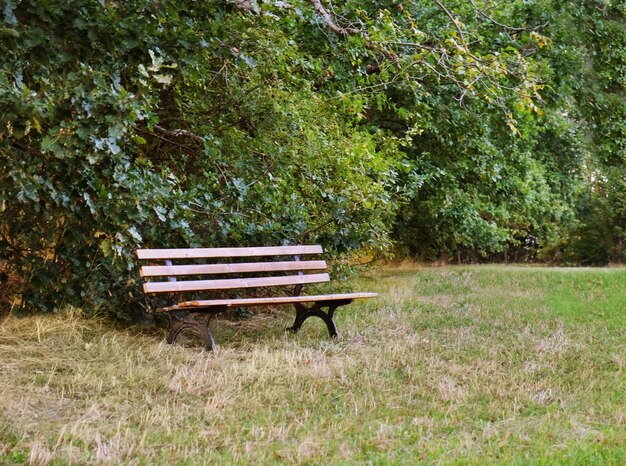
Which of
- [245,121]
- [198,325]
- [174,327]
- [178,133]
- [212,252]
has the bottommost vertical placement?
[174,327]

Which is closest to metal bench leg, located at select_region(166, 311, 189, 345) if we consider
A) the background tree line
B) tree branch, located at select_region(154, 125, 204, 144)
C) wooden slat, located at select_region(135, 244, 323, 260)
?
wooden slat, located at select_region(135, 244, 323, 260)

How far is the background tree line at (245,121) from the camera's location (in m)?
5.98

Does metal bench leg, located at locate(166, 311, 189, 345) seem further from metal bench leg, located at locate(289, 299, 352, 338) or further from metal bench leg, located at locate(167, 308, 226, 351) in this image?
metal bench leg, located at locate(289, 299, 352, 338)

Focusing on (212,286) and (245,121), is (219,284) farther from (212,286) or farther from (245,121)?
(245,121)

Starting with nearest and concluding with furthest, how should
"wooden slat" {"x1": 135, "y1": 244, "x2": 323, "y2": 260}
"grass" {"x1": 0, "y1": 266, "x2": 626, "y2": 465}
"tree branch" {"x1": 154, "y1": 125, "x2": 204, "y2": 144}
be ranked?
1. "grass" {"x1": 0, "y1": 266, "x2": 626, "y2": 465}
2. "wooden slat" {"x1": 135, "y1": 244, "x2": 323, "y2": 260}
3. "tree branch" {"x1": 154, "y1": 125, "x2": 204, "y2": 144}

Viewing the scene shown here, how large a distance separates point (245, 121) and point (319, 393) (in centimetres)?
538

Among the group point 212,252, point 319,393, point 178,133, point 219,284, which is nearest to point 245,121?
point 178,133

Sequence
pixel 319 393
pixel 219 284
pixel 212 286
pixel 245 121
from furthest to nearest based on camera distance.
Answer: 1. pixel 245 121
2. pixel 219 284
3. pixel 212 286
4. pixel 319 393

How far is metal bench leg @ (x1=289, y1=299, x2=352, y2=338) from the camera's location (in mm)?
7389

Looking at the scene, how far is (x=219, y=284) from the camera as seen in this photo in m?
7.14

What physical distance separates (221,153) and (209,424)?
5.17 metres

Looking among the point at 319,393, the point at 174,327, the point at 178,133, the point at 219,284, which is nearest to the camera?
the point at 319,393

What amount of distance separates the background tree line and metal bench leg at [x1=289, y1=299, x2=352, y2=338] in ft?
4.03

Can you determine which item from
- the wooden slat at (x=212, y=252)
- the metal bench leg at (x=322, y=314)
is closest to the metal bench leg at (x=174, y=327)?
the wooden slat at (x=212, y=252)
